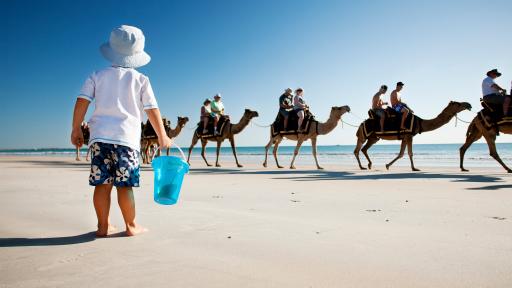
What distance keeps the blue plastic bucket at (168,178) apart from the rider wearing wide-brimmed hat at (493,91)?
1044 cm

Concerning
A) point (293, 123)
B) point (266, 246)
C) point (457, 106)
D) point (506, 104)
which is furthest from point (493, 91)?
point (266, 246)

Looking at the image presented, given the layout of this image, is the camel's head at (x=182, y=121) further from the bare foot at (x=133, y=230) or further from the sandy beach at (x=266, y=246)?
the bare foot at (x=133, y=230)

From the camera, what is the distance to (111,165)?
3.03m

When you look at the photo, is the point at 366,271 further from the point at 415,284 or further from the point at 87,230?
the point at 87,230

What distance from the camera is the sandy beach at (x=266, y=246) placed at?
6.68 feet

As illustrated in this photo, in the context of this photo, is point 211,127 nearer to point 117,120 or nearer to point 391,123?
point 391,123

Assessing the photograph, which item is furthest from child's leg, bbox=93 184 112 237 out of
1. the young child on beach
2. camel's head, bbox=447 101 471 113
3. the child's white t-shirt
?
camel's head, bbox=447 101 471 113

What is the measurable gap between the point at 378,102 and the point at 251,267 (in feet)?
41.7

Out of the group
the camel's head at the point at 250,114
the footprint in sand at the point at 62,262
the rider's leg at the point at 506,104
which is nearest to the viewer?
the footprint in sand at the point at 62,262

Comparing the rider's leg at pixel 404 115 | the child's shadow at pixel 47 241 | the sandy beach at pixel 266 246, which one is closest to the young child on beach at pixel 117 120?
the child's shadow at pixel 47 241

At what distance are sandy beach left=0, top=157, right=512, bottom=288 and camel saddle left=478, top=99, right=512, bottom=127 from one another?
6891mm

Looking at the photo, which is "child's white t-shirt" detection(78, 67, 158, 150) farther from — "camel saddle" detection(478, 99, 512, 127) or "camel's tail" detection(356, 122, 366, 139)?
"camel's tail" detection(356, 122, 366, 139)

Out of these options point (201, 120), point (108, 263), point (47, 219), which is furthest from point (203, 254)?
point (201, 120)

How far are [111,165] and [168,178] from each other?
53cm
